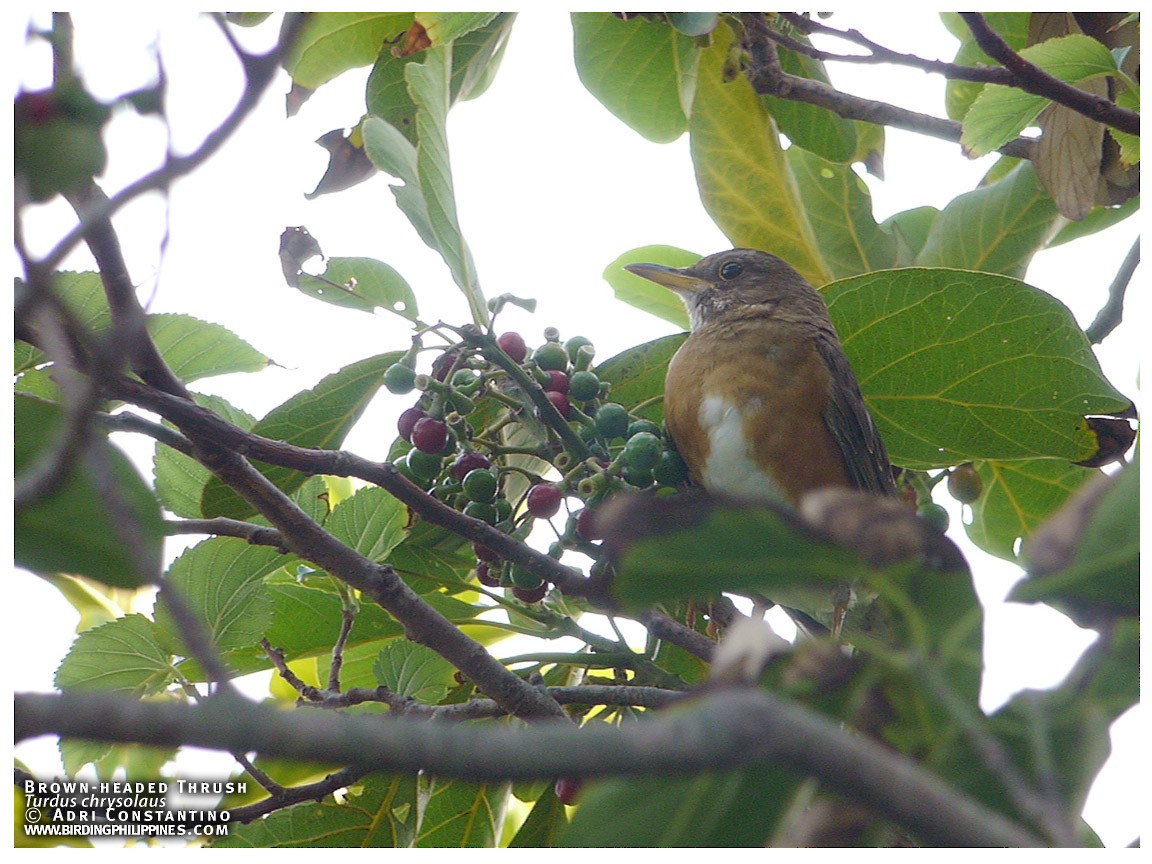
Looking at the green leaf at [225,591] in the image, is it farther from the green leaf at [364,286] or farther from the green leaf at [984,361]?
the green leaf at [984,361]

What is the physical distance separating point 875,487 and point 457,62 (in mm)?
1583

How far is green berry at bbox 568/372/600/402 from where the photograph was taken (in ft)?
8.04

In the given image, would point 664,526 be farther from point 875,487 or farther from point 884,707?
point 875,487

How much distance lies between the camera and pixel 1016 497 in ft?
10.5

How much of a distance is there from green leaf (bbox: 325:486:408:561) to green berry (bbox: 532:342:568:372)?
43cm

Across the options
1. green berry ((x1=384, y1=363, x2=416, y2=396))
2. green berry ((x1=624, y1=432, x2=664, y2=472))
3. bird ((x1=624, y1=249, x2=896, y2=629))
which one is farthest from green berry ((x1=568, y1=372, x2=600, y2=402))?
bird ((x1=624, y1=249, x2=896, y2=629))

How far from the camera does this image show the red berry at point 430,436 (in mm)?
2207

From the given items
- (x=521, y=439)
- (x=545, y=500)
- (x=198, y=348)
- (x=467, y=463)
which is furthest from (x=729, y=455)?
(x=198, y=348)

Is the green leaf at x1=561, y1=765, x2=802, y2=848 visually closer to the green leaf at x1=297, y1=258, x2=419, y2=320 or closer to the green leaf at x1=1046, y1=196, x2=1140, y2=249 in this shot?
the green leaf at x1=297, y1=258, x2=419, y2=320

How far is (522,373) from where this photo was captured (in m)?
2.23

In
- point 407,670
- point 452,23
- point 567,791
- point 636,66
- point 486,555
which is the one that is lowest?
point 567,791

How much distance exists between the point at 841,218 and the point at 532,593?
1.76 m

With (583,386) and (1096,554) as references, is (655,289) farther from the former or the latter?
(1096,554)

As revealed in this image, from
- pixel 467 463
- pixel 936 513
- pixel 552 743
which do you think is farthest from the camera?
pixel 936 513
